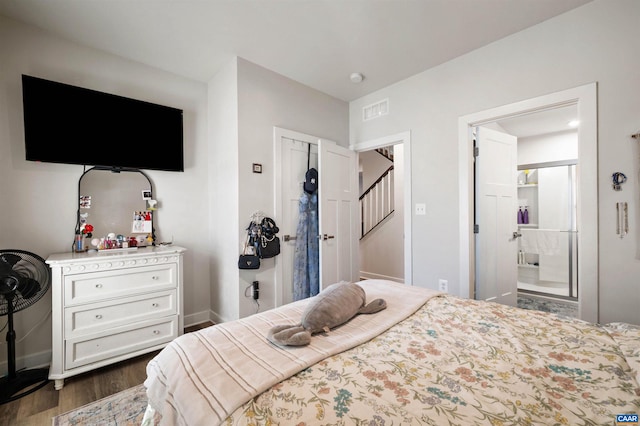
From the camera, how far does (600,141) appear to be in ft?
6.35

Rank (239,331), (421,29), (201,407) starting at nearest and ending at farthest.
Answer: (201,407) → (239,331) → (421,29)

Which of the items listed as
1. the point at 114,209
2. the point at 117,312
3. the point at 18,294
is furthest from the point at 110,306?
the point at 114,209

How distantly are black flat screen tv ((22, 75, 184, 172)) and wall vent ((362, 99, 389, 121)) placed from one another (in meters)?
2.17

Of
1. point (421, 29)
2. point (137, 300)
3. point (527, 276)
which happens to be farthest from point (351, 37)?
point (527, 276)

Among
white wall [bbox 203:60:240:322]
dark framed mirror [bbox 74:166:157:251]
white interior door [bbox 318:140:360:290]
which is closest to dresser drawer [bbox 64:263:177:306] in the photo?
dark framed mirror [bbox 74:166:157:251]

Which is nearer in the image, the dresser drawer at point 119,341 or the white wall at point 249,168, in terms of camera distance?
the dresser drawer at point 119,341

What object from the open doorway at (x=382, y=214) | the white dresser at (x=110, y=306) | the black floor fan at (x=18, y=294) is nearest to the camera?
the black floor fan at (x=18, y=294)

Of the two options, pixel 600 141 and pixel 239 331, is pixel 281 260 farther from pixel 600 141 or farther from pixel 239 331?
pixel 600 141

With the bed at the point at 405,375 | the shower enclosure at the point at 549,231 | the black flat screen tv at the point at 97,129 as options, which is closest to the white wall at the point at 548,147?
the shower enclosure at the point at 549,231

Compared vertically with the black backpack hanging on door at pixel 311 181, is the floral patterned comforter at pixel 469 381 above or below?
below

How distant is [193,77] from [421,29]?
2354mm

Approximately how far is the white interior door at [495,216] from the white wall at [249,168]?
79.8 inches

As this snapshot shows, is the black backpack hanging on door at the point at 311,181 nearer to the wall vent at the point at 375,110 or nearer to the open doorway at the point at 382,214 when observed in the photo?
the wall vent at the point at 375,110

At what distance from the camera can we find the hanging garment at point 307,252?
308 cm
